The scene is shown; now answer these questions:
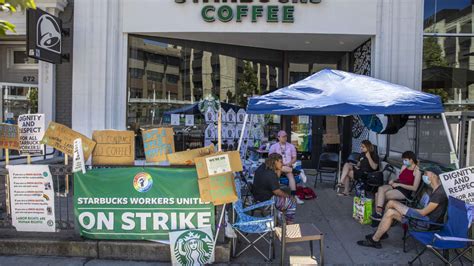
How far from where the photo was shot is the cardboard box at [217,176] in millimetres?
4918

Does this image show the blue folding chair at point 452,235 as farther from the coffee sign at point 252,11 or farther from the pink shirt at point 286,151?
the coffee sign at point 252,11

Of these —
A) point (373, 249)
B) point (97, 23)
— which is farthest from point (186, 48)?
point (373, 249)

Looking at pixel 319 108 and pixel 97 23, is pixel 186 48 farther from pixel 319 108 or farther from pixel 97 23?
pixel 319 108

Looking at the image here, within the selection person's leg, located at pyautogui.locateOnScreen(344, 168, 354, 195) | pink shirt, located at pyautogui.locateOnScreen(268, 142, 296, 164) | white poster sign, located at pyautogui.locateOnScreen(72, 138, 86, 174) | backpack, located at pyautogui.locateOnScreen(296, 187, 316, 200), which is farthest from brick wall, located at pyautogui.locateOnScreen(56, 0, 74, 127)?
person's leg, located at pyautogui.locateOnScreen(344, 168, 354, 195)

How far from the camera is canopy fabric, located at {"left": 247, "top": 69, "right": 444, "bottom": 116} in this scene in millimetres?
5496

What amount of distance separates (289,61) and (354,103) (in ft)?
21.4

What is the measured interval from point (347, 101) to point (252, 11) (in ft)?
15.7

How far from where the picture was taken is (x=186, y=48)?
35.3ft

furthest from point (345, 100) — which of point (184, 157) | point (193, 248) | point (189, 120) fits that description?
point (189, 120)

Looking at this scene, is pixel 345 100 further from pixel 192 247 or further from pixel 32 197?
pixel 32 197

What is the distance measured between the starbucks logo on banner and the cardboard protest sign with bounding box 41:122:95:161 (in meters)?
0.72

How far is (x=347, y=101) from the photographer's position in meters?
5.70

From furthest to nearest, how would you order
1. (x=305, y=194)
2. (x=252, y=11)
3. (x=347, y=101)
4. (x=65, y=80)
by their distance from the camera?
1. (x=65, y=80)
2. (x=252, y=11)
3. (x=305, y=194)
4. (x=347, y=101)

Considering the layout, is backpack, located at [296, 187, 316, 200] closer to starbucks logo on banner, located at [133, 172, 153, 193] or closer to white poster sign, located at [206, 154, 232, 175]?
white poster sign, located at [206, 154, 232, 175]
